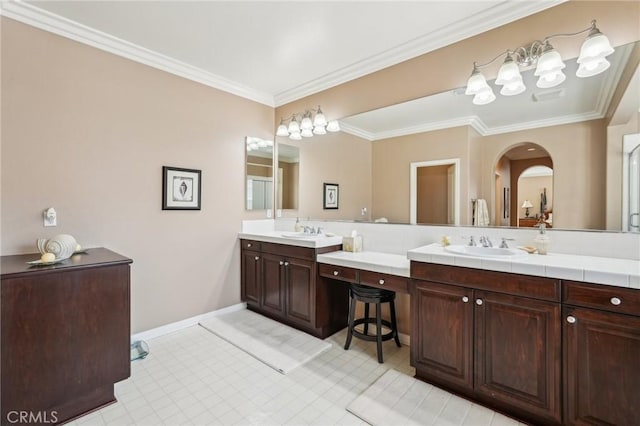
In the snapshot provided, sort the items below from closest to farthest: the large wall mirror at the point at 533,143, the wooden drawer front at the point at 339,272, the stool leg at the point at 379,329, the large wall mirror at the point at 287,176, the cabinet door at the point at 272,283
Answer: the large wall mirror at the point at 533,143, the stool leg at the point at 379,329, the wooden drawer front at the point at 339,272, the cabinet door at the point at 272,283, the large wall mirror at the point at 287,176

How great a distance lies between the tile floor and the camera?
1.70 m

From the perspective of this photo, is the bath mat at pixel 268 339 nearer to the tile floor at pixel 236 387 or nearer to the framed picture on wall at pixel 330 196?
the tile floor at pixel 236 387

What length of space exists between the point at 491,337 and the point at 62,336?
2512 millimetres

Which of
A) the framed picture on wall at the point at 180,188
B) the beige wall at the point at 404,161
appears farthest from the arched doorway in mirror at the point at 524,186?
the framed picture on wall at the point at 180,188

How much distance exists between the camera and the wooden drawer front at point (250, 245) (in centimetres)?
322

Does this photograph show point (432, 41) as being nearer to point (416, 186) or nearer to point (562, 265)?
point (416, 186)

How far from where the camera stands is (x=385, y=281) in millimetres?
2184

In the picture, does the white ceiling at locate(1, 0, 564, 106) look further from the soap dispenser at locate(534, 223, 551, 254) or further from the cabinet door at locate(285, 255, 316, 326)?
the cabinet door at locate(285, 255, 316, 326)

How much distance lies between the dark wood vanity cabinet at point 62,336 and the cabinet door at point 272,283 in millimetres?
1350

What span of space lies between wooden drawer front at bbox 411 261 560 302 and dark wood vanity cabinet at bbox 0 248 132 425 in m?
2.00

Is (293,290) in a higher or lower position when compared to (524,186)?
lower

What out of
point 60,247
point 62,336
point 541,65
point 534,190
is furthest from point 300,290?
point 541,65

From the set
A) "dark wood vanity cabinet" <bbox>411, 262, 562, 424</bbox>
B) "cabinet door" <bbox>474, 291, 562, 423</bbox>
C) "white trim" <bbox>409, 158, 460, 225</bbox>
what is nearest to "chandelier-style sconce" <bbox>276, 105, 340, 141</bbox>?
"white trim" <bbox>409, 158, 460, 225</bbox>

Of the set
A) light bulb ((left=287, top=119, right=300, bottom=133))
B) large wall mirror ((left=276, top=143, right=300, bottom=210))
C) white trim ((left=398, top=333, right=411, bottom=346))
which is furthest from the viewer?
large wall mirror ((left=276, top=143, right=300, bottom=210))
